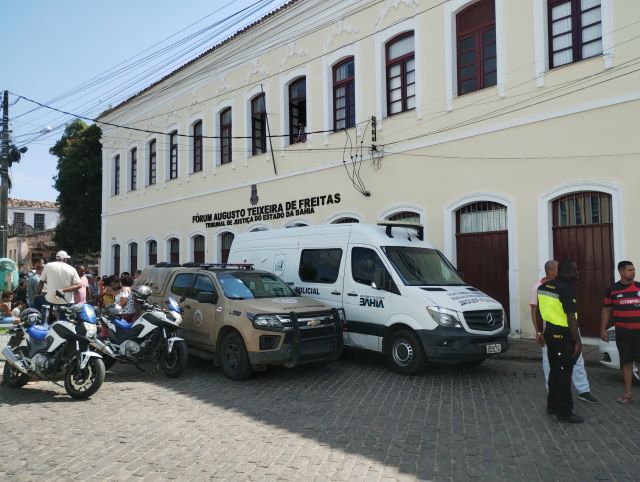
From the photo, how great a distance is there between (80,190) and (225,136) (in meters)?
13.7

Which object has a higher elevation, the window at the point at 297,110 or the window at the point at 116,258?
the window at the point at 297,110

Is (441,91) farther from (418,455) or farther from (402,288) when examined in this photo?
(418,455)

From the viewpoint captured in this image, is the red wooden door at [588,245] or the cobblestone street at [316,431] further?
the red wooden door at [588,245]

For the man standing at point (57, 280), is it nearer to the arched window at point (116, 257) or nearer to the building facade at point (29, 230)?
the arched window at point (116, 257)

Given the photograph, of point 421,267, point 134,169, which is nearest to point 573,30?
point 421,267

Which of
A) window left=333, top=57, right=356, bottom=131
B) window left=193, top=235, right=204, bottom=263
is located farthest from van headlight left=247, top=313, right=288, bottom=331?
window left=193, top=235, right=204, bottom=263

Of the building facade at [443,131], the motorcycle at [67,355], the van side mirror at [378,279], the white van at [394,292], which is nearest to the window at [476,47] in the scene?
the building facade at [443,131]

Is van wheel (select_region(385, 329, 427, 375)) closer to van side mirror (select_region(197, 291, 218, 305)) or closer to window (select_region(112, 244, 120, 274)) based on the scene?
van side mirror (select_region(197, 291, 218, 305))

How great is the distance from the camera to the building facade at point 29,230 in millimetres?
55781

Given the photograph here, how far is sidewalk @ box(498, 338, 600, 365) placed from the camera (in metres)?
9.17

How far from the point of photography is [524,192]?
11.3 metres

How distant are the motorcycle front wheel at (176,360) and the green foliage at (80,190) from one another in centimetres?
2367

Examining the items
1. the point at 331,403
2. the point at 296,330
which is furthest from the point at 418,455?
the point at 296,330

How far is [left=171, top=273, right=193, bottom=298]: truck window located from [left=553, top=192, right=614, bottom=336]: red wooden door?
7.14m
